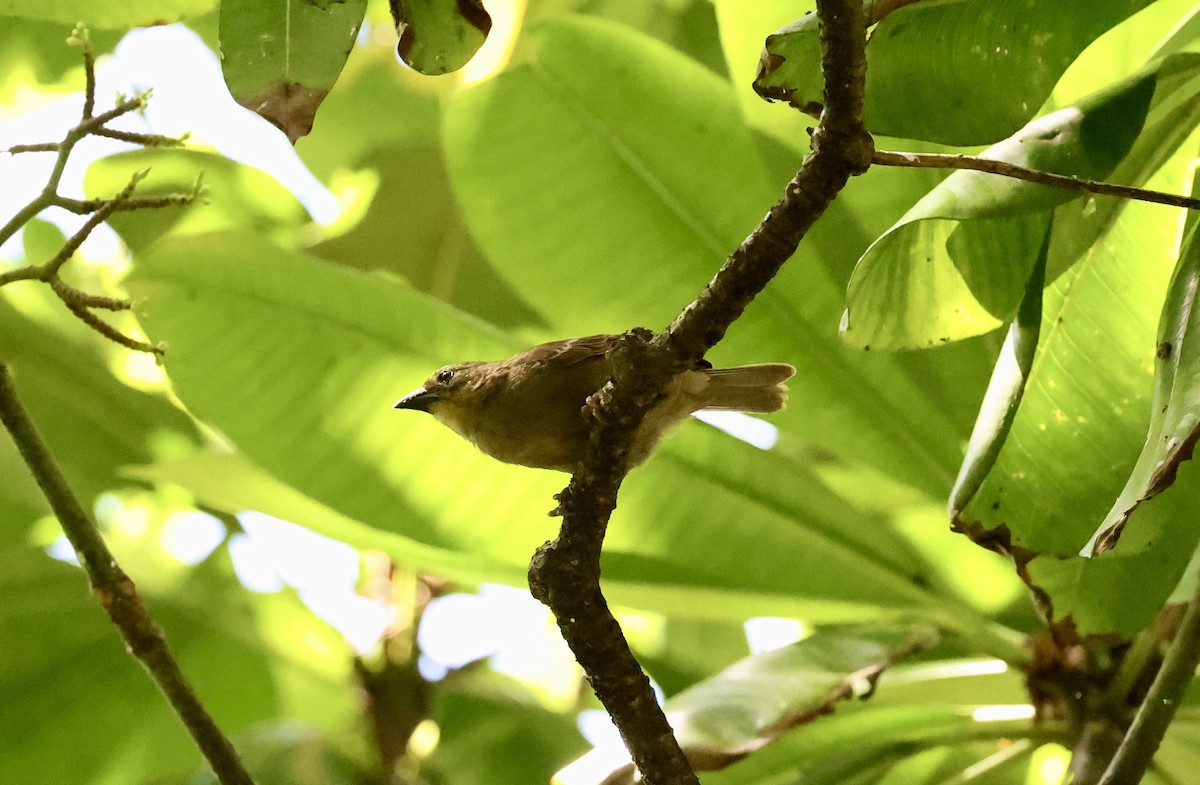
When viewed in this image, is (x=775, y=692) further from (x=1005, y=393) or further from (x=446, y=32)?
(x=446, y=32)

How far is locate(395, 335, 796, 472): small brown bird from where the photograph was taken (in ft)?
4.89

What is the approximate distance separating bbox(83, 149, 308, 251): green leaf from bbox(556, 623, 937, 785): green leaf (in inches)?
52.5

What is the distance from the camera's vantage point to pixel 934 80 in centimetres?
115

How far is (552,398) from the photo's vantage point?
4.92ft

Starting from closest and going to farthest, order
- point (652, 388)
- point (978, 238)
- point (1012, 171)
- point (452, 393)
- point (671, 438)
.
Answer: point (1012, 171) < point (652, 388) < point (978, 238) < point (452, 393) < point (671, 438)

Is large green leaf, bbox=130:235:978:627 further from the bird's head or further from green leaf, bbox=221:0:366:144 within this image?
green leaf, bbox=221:0:366:144

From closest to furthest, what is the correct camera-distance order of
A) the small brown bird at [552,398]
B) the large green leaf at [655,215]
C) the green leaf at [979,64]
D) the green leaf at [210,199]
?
the green leaf at [979,64]
the small brown bird at [552,398]
the large green leaf at [655,215]
the green leaf at [210,199]

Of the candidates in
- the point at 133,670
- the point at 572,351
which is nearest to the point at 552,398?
the point at 572,351

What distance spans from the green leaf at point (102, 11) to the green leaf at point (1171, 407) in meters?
1.28

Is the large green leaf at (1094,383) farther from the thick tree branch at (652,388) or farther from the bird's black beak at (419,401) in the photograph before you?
the bird's black beak at (419,401)

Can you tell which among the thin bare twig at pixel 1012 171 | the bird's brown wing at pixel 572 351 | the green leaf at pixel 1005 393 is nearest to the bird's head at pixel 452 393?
the bird's brown wing at pixel 572 351

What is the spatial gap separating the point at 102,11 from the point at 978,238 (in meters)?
1.17

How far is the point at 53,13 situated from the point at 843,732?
4.85 feet

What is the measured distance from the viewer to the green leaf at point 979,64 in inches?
44.9
